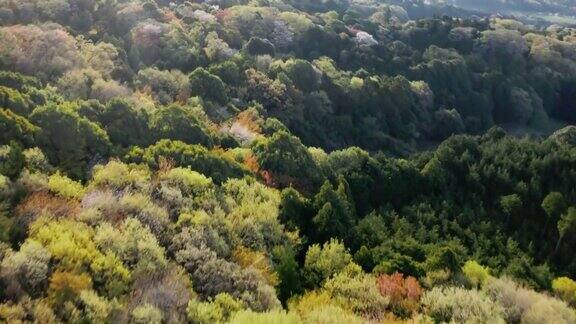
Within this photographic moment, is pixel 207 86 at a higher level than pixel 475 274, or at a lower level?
lower

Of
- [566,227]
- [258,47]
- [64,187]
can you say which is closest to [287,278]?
[64,187]

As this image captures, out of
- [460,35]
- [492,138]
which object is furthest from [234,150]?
[460,35]

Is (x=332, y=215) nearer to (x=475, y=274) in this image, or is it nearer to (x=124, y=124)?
(x=475, y=274)

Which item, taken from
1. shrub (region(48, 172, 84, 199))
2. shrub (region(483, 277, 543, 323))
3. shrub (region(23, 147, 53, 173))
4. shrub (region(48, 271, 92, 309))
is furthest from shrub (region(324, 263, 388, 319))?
shrub (region(23, 147, 53, 173))

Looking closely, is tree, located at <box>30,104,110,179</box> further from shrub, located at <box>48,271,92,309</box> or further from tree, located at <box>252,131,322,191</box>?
tree, located at <box>252,131,322,191</box>

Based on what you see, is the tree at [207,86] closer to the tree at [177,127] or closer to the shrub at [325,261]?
the tree at [177,127]
